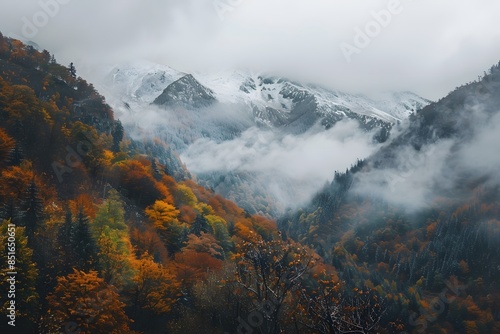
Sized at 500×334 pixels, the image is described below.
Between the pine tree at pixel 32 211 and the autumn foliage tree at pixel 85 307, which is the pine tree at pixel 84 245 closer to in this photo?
the pine tree at pixel 32 211

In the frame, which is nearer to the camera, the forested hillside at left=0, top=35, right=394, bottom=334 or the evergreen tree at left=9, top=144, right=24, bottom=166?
the forested hillside at left=0, top=35, right=394, bottom=334

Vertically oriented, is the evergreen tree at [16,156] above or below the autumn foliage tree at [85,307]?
above

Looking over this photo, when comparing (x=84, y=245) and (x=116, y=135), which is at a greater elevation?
(x=116, y=135)

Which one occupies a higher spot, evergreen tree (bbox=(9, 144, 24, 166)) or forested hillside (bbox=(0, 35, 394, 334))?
evergreen tree (bbox=(9, 144, 24, 166))

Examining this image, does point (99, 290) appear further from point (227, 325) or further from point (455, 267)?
point (455, 267)

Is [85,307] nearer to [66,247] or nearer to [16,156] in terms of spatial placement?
[66,247]

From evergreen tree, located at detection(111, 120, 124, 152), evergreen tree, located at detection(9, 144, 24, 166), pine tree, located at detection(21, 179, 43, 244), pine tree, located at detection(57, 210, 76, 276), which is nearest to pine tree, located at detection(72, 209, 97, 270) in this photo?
pine tree, located at detection(57, 210, 76, 276)

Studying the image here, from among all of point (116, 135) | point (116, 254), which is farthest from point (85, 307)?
point (116, 135)

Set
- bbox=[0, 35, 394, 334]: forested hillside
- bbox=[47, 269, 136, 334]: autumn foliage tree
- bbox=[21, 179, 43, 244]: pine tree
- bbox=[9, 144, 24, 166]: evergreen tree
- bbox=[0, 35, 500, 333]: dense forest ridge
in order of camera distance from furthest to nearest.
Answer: bbox=[9, 144, 24, 166]: evergreen tree
bbox=[21, 179, 43, 244]: pine tree
bbox=[47, 269, 136, 334]: autumn foliage tree
bbox=[0, 35, 500, 333]: dense forest ridge
bbox=[0, 35, 394, 334]: forested hillside

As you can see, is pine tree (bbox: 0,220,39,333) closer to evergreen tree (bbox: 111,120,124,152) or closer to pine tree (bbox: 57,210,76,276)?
pine tree (bbox: 57,210,76,276)

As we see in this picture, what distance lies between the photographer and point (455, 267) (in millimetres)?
189375

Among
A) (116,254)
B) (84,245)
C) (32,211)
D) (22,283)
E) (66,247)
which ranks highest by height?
(32,211)

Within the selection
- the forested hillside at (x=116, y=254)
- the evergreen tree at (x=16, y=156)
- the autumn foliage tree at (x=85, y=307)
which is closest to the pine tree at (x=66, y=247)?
the forested hillside at (x=116, y=254)

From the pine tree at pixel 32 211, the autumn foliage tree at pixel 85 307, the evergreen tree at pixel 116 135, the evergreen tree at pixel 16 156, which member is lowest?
the autumn foliage tree at pixel 85 307
